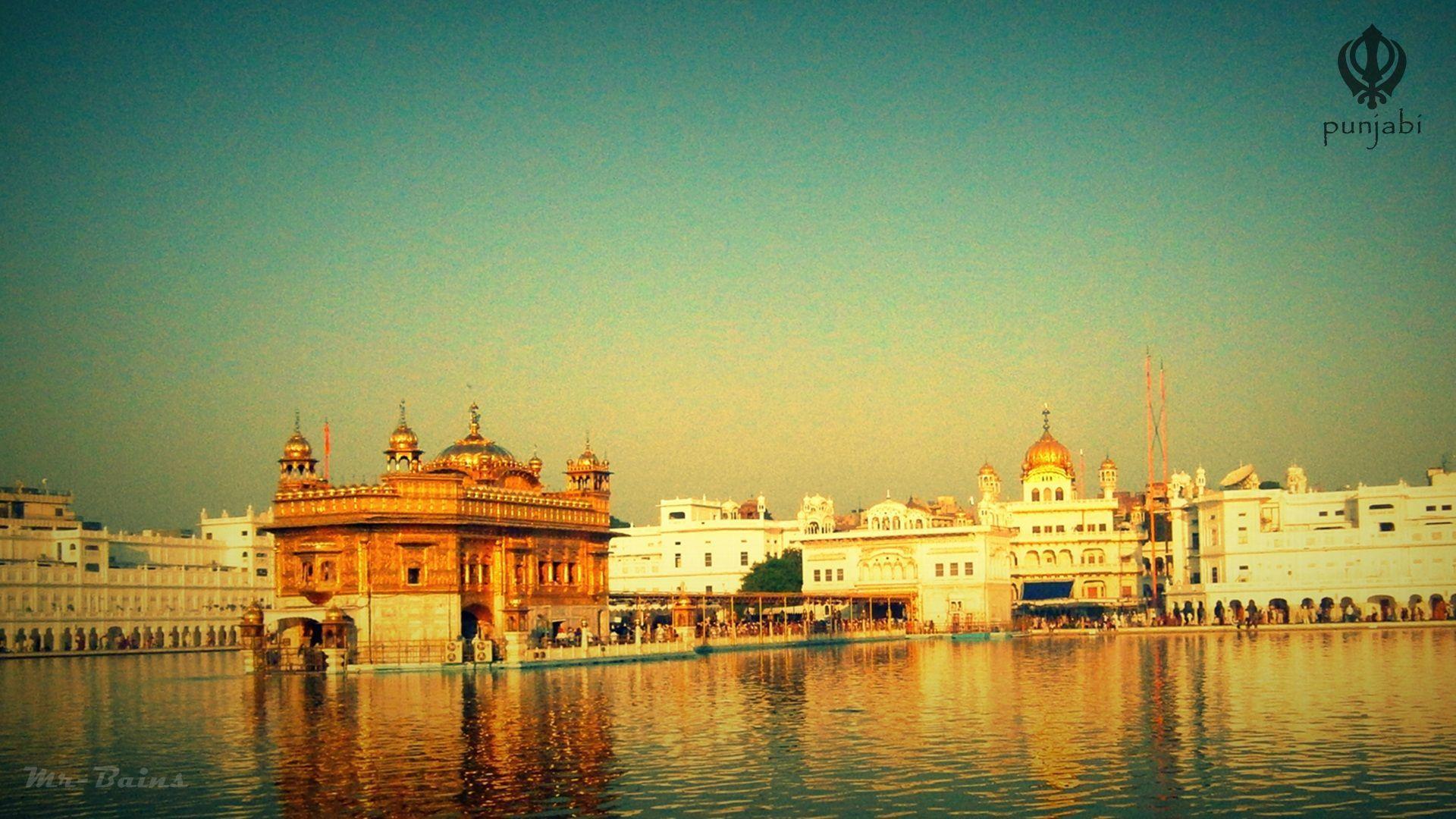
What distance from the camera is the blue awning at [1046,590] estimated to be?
370 feet

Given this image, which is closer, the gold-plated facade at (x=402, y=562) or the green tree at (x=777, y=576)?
the gold-plated facade at (x=402, y=562)

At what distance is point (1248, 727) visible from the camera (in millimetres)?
29266

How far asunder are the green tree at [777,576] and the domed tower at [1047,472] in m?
19.3

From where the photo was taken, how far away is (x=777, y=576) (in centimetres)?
10269

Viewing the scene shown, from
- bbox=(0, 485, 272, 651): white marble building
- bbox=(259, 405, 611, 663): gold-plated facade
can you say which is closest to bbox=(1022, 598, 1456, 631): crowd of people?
bbox=(259, 405, 611, 663): gold-plated facade

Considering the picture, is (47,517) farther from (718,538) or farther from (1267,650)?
(1267,650)

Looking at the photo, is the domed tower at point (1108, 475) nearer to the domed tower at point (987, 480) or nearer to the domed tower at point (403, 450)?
the domed tower at point (987, 480)

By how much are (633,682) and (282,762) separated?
63.3ft

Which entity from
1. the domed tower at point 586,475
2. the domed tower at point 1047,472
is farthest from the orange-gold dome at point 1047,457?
the domed tower at point 586,475

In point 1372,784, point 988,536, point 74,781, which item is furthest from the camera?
point 988,536

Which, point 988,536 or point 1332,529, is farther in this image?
point 988,536

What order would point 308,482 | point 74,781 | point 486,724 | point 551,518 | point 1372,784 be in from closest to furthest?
point 1372,784 < point 74,781 < point 486,724 < point 308,482 < point 551,518

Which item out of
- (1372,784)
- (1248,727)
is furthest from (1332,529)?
(1372,784)

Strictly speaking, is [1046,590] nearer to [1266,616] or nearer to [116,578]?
[1266,616]
